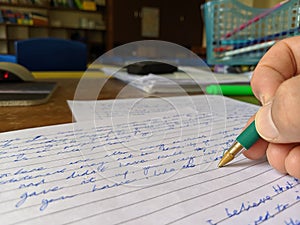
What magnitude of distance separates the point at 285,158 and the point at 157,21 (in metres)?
3.09

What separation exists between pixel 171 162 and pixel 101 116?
0.19 meters

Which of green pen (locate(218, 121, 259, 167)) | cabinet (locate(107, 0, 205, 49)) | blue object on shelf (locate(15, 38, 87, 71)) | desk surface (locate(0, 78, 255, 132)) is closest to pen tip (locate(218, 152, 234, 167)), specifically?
green pen (locate(218, 121, 259, 167))

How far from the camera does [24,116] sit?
0.38 meters

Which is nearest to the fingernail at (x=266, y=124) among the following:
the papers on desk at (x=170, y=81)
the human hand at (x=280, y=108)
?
the human hand at (x=280, y=108)

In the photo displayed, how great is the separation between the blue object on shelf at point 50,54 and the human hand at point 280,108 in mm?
1092

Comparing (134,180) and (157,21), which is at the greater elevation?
(157,21)

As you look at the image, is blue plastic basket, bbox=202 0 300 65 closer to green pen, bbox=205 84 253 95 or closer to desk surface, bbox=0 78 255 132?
green pen, bbox=205 84 253 95

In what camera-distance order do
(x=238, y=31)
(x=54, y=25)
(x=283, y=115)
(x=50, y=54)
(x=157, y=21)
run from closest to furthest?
(x=283, y=115) < (x=238, y=31) < (x=50, y=54) < (x=54, y=25) < (x=157, y=21)

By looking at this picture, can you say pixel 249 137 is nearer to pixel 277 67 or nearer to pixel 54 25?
pixel 277 67

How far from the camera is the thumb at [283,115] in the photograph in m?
0.16

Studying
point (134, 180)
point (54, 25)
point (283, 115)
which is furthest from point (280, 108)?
point (54, 25)

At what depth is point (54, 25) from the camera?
295cm

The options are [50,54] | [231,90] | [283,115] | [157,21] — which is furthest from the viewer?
[157,21]

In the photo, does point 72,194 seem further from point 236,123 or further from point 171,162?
point 236,123
